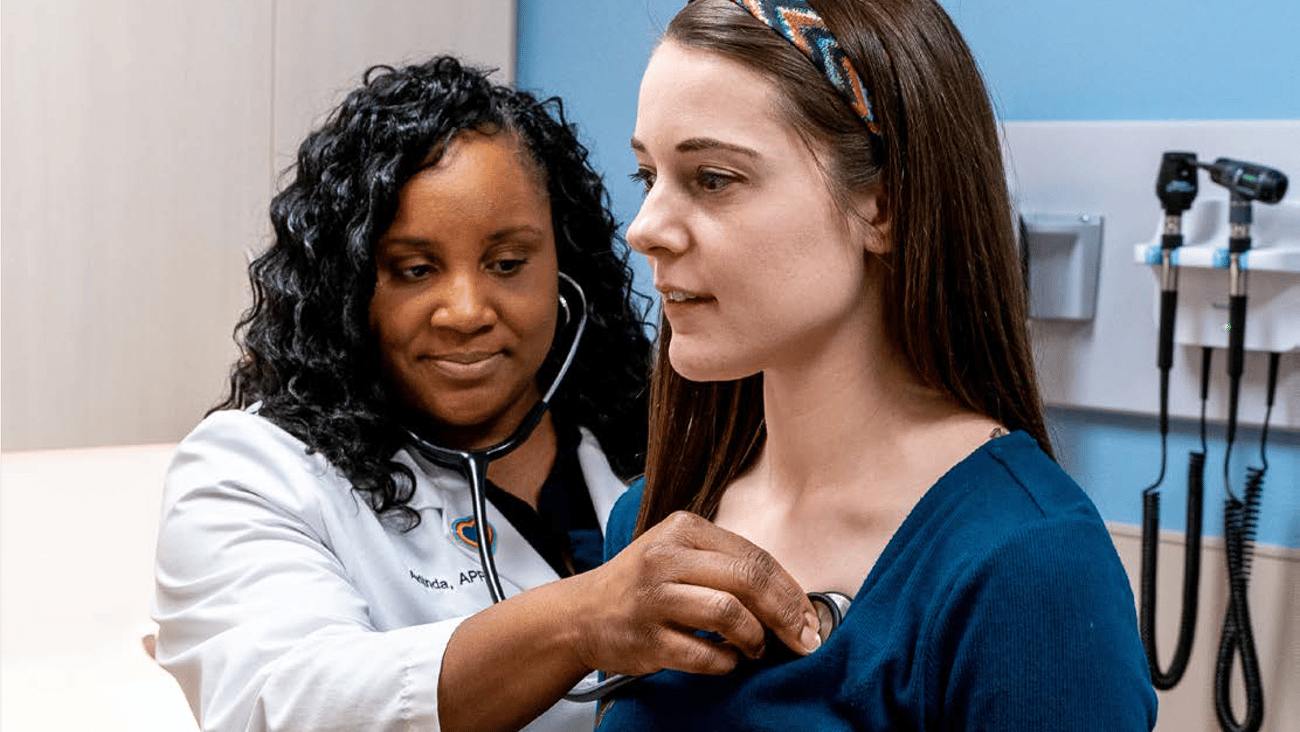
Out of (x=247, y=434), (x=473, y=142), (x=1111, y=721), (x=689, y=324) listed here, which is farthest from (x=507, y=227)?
(x=1111, y=721)

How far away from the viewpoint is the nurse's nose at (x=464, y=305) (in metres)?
1.26

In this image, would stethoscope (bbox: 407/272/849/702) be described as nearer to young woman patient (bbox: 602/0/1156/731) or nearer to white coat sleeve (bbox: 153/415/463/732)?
white coat sleeve (bbox: 153/415/463/732)

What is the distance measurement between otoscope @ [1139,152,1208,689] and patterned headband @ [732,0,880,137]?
803 mm

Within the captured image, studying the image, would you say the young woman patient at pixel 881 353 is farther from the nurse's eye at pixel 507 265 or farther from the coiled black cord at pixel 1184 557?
the coiled black cord at pixel 1184 557

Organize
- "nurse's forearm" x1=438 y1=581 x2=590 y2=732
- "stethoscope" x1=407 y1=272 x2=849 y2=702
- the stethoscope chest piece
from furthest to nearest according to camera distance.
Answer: "stethoscope" x1=407 y1=272 x2=849 y2=702, "nurse's forearm" x1=438 y1=581 x2=590 y2=732, the stethoscope chest piece

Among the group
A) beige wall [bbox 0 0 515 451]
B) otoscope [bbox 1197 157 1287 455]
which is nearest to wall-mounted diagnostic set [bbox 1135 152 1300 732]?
otoscope [bbox 1197 157 1287 455]

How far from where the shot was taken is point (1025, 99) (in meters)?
1.69

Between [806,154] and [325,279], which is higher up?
[806,154]

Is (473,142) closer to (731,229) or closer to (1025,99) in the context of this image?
(731,229)

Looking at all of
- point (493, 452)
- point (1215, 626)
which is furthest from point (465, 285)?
point (1215, 626)

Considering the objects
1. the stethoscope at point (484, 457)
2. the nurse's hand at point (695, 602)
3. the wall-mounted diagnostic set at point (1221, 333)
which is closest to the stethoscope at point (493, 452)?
the stethoscope at point (484, 457)

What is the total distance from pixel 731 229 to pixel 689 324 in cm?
7

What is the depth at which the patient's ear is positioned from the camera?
0.84 m

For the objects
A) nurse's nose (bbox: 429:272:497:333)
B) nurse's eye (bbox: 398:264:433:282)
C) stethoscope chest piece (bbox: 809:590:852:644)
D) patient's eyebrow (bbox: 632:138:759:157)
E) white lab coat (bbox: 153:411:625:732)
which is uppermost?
patient's eyebrow (bbox: 632:138:759:157)
